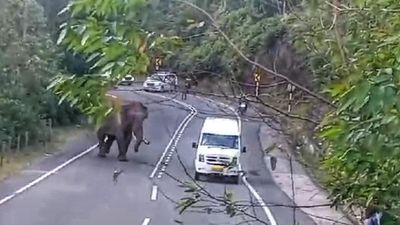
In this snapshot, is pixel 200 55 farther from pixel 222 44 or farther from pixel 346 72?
pixel 346 72

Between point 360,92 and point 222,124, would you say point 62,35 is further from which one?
point 222,124

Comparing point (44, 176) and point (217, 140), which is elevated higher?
point (217, 140)

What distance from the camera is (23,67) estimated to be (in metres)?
27.7

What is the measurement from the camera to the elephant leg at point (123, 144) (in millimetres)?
23172

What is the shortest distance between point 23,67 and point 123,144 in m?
5.52

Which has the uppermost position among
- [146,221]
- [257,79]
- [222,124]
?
[257,79]

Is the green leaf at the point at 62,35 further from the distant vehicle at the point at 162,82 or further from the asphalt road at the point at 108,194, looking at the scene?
the asphalt road at the point at 108,194

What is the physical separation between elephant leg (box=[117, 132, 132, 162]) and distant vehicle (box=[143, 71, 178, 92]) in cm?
1920

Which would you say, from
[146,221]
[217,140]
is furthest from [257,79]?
[217,140]

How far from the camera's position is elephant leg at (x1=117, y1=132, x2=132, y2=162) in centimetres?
2317

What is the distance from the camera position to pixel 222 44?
12.2 ft

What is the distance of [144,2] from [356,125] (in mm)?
707

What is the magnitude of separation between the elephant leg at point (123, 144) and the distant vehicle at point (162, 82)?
756 inches

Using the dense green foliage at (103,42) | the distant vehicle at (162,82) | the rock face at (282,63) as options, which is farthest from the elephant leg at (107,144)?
the dense green foliage at (103,42)
